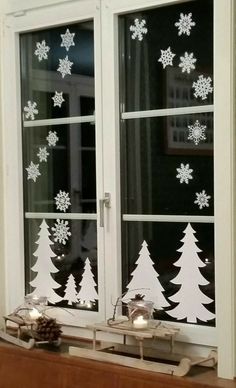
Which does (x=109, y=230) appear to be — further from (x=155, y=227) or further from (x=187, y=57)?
(x=187, y=57)

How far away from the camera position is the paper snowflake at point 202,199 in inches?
84.4

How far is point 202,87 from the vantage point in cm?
214

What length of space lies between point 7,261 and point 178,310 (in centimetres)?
81

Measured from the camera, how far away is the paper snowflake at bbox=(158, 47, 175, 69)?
2217 mm

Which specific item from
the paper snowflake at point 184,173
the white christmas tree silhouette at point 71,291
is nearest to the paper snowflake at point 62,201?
the white christmas tree silhouette at point 71,291

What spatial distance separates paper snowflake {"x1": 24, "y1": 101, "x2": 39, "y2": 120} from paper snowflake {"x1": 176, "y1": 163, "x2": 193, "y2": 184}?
73 centimetres

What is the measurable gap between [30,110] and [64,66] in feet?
0.79

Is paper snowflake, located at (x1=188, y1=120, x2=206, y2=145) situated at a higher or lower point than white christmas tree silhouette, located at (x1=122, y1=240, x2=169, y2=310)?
higher

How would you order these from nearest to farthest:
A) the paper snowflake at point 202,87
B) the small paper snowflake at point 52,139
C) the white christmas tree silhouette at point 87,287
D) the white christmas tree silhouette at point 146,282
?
the paper snowflake at point 202,87, the white christmas tree silhouette at point 146,282, the white christmas tree silhouette at point 87,287, the small paper snowflake at point 52,139

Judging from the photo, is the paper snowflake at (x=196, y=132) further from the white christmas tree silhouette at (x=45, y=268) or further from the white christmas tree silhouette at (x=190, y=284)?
the white christmas tree silhouette at (x=45, y=268)

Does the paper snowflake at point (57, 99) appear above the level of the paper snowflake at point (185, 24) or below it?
below

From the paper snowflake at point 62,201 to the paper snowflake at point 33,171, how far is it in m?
0.14

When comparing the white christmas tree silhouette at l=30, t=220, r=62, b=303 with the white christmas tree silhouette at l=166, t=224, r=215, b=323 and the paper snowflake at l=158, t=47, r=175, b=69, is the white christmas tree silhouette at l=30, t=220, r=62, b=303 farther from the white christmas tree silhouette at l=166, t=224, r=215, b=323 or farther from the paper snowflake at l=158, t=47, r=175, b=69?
the paper snowflake at l=158, t=47, r=175, b=69

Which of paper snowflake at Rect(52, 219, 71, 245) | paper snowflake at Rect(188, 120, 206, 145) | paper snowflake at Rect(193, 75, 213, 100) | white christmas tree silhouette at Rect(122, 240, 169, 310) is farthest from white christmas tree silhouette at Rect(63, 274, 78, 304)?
paper snowflake at Rect(193, 75, 213, 100)
